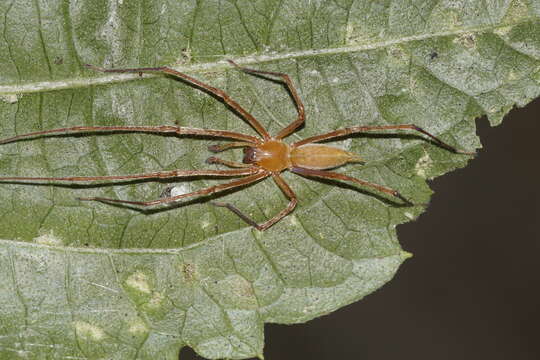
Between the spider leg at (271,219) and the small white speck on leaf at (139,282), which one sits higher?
the spider leg at (271,219)

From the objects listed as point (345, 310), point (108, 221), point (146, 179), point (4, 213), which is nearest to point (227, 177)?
point (146, 179)

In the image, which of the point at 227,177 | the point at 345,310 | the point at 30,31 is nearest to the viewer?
the point at 30,31

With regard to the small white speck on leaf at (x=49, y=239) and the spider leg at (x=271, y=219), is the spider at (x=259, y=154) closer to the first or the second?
the spider leg at (x=271, y=219)

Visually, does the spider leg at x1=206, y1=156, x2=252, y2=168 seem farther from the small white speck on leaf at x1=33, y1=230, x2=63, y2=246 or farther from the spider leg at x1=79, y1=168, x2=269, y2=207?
the small white speck on leaf at x1=33, y1=230, x2=63, y2=246

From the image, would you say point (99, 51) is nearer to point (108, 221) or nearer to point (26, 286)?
point (108, 221)

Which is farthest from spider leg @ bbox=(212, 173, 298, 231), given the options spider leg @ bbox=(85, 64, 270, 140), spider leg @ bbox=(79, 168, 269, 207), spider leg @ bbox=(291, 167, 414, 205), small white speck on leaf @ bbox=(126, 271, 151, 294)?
small white speck on leaf @ bbox=(126, 271, 151, 294)

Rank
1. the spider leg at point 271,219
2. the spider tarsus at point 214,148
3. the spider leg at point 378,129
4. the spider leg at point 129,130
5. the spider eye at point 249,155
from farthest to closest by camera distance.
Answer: the spider eye at point 249,155 < the spider tarsus at point 214,148 < the spider leg at point 271,219 < the spider leg at point 378,129 < the spider leg at point 129,130

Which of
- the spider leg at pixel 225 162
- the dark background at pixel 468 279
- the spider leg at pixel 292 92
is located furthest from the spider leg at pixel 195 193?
the dark background at pixel 468 279
